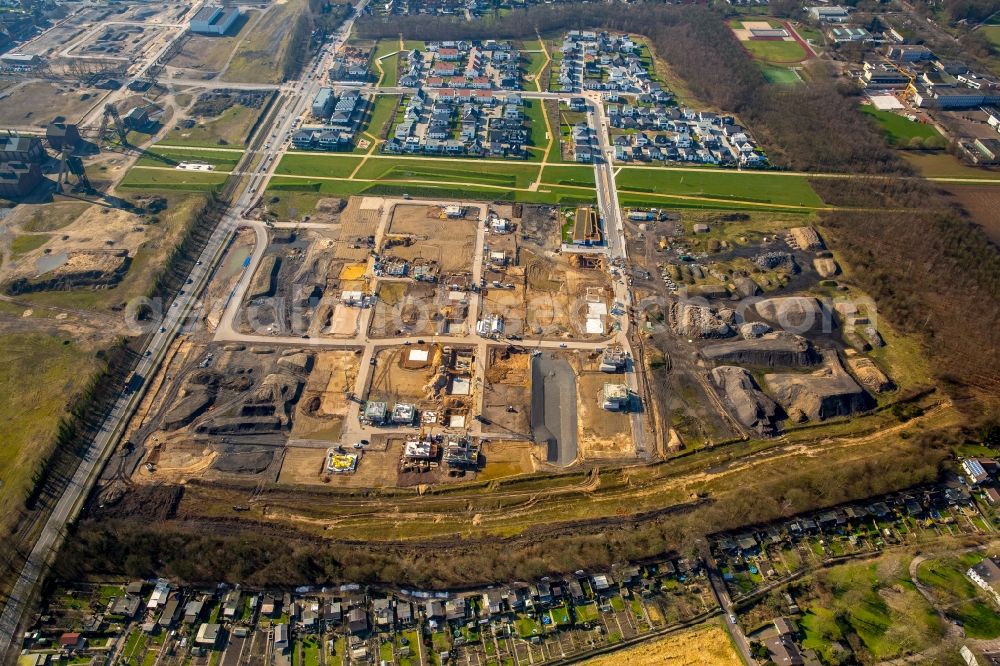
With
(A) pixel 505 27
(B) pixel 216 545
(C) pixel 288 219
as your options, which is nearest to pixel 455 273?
(C) pixel 288 219

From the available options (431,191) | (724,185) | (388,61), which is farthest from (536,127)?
(388,61)

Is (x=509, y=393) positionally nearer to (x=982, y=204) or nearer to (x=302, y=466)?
(x=302, y=466)

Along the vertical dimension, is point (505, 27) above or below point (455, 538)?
above

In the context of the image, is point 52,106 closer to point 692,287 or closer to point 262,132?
point 262,132

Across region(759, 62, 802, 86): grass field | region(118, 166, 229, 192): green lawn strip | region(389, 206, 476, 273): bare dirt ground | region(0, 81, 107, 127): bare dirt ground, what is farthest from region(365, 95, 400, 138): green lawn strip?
region(759, 62, 802, 86): grass field

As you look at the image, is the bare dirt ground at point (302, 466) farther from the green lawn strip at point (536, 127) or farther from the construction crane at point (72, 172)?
the construction crane at point (72, 172)

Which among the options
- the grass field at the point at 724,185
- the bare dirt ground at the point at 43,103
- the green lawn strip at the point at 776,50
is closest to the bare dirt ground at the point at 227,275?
the bare dirt ground at the point at 43,103
